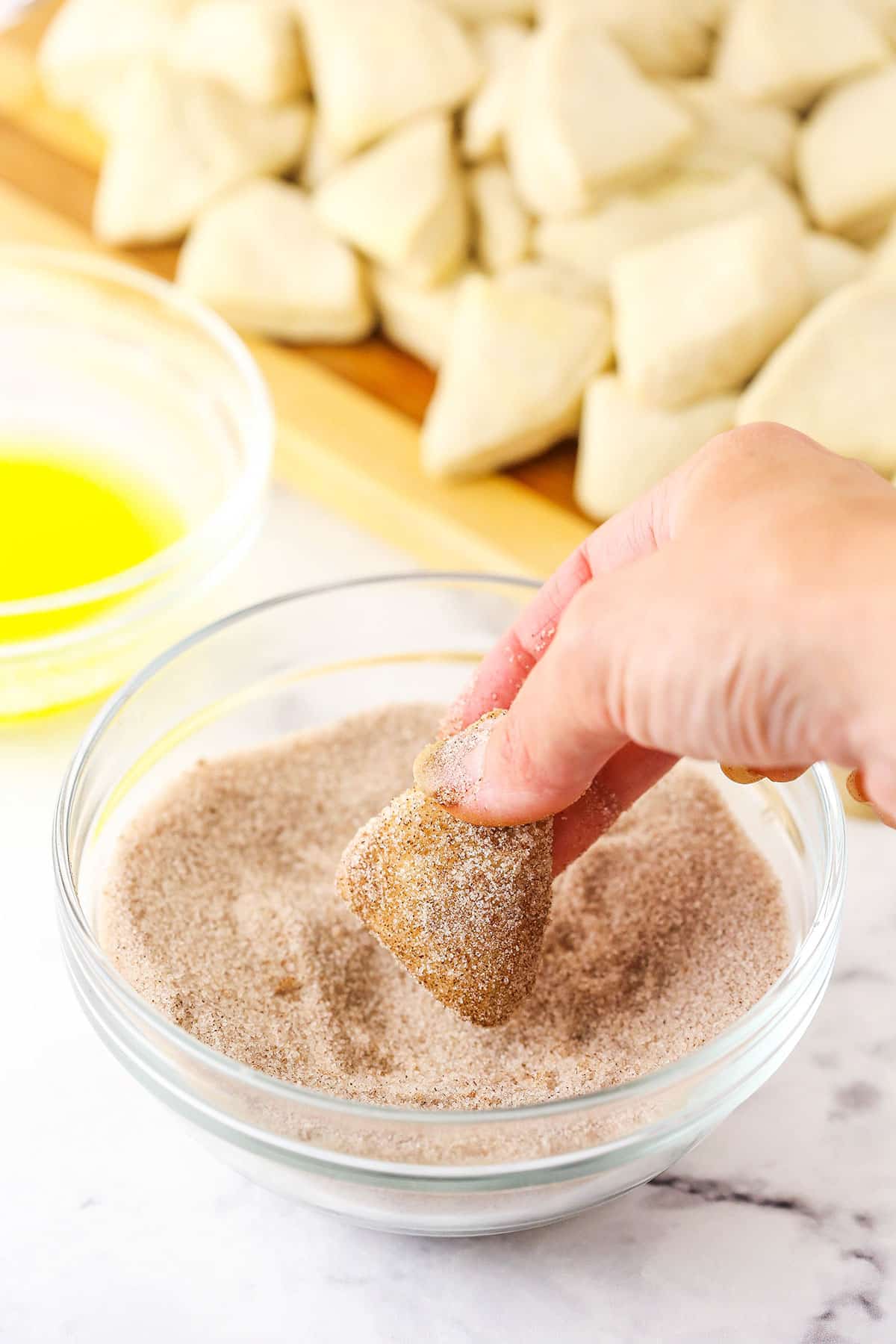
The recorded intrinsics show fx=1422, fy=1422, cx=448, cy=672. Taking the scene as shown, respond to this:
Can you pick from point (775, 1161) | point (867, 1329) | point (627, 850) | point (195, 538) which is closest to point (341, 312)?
point (195, 538)

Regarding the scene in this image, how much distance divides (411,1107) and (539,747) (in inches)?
10.1

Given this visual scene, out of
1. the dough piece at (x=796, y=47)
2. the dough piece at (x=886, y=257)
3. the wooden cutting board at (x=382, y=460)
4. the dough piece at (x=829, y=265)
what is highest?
the dough piece at (x=796, y=47)

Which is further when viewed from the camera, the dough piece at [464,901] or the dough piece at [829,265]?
the dough piece at [829,265]

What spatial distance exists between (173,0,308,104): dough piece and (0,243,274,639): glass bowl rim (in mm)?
247

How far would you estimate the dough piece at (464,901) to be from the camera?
903 mm

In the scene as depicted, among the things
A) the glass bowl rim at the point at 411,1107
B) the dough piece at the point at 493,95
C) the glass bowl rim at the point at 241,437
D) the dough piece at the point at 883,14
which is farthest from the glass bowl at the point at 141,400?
the dough piece at the point at 883,14

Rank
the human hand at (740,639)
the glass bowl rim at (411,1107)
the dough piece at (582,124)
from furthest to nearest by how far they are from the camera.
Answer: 1. the dough piece at (582,124)
2. the glass bowl rim at (411,1107)
3. the human hand at (740,639)

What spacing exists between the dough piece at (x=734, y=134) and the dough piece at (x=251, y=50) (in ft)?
1.45

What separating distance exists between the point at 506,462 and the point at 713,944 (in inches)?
25.8

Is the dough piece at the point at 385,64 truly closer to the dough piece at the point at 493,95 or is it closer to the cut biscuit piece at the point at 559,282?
the dough piece at the point at 493,95

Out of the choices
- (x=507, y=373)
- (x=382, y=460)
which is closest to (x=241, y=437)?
(x=382, y=460)

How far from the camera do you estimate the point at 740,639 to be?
2.17 ft

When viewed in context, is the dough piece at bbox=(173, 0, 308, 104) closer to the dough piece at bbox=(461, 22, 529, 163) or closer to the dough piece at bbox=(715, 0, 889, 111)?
the dough piece at bbox=(461, 22, 529, 163)

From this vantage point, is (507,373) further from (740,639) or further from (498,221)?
(740,639)
